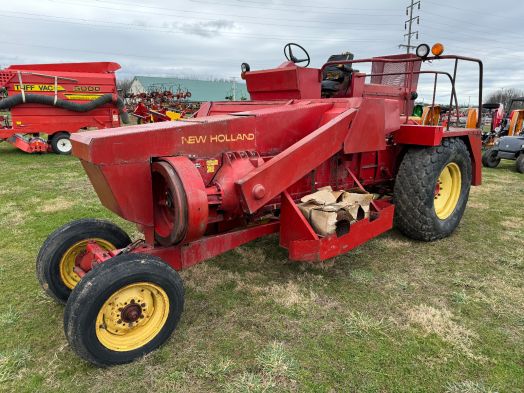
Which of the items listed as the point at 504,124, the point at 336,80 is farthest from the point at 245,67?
the point at 504,124

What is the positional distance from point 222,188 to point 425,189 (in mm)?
2358

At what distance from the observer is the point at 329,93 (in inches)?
175

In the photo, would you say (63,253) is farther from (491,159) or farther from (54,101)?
(491,159)

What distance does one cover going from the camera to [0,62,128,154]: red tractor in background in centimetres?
987

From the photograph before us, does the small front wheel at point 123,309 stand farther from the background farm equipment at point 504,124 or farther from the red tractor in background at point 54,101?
the background farm equipment at point 504,124

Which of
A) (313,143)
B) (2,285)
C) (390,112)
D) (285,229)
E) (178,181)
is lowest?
(2,285)

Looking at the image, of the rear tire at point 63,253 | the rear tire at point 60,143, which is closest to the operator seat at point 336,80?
the rear tire at point 63,253

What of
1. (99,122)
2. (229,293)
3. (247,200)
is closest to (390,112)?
(247,200)

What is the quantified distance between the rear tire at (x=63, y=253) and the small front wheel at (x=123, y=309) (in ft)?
2.60

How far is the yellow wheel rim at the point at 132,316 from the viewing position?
7.89 feet

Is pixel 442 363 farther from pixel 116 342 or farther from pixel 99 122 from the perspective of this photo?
pixel 99 122

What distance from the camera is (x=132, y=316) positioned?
8.07 feet

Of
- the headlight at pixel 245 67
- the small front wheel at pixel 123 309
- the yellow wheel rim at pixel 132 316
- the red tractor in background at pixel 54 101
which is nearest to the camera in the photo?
the small front wheel at pixel 123 309

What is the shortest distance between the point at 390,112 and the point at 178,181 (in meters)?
2.37
